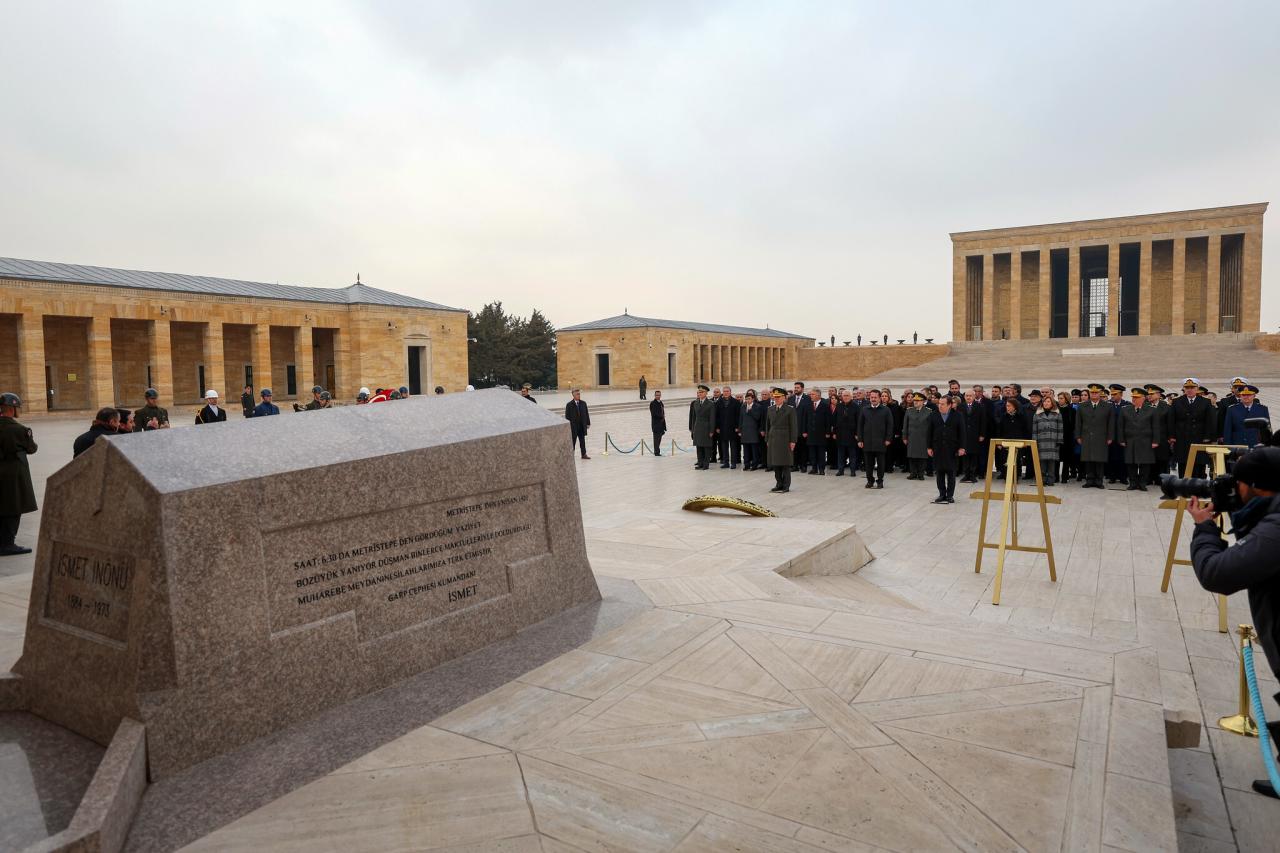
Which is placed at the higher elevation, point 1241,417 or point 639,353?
point 639,353

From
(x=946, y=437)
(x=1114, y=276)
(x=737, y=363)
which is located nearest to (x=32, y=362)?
(x=946, y=437)

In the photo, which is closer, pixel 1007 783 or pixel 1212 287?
pixel 1007 783

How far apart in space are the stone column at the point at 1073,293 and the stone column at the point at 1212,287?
7.34 metres

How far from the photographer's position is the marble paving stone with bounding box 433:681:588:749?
135 inches

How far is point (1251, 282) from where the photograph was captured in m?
48.3

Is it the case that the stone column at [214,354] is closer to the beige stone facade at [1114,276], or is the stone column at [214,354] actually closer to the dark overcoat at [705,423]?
the dark overcoat at [705,423]

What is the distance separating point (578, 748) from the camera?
3281 millimetres

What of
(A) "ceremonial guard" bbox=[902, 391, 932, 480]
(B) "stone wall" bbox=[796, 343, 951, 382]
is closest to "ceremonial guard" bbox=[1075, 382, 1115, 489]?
(A) "ceremonial guard" bbox=[902, 391, 932, 480]

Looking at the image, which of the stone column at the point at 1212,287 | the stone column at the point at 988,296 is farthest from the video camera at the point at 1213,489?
the stone column at the point at 1212,287

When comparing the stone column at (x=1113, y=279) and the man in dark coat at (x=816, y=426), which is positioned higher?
the stone column at (x=1113, y=279)

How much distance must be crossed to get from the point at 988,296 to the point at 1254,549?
57.3m

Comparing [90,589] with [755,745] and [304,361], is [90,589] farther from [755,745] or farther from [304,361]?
[304,361]

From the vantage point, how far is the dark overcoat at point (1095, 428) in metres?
13.3

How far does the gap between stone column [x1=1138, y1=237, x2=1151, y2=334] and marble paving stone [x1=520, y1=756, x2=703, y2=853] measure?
Answer: 5871 centimetres
